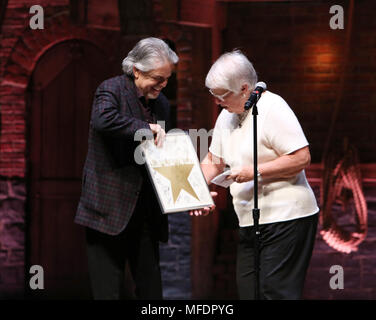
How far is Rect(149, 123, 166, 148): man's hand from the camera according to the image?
9.45ft

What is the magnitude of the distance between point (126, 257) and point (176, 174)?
45 centimetres

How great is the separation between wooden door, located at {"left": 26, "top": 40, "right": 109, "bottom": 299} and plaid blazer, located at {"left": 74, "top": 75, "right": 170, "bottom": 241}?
247 centimetres

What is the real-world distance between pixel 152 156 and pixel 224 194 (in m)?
2.53

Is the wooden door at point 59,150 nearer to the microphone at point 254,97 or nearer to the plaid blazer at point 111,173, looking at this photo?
the plaid blazer at point 111,173

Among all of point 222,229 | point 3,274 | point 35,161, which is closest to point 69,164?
point 35,161

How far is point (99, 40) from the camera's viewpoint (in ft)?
17.5

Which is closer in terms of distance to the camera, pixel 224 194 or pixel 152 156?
pixel 152 156

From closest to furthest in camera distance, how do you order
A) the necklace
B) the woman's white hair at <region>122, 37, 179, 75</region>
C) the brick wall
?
the woman's white hair at <region>122, 37, 179, 75</region> → the necklace → the brick wall

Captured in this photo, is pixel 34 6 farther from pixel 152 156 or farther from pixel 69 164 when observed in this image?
pixel 152 156

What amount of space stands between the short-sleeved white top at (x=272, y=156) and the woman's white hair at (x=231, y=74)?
131 millimetres

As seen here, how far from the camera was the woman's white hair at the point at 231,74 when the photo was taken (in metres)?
2.94
